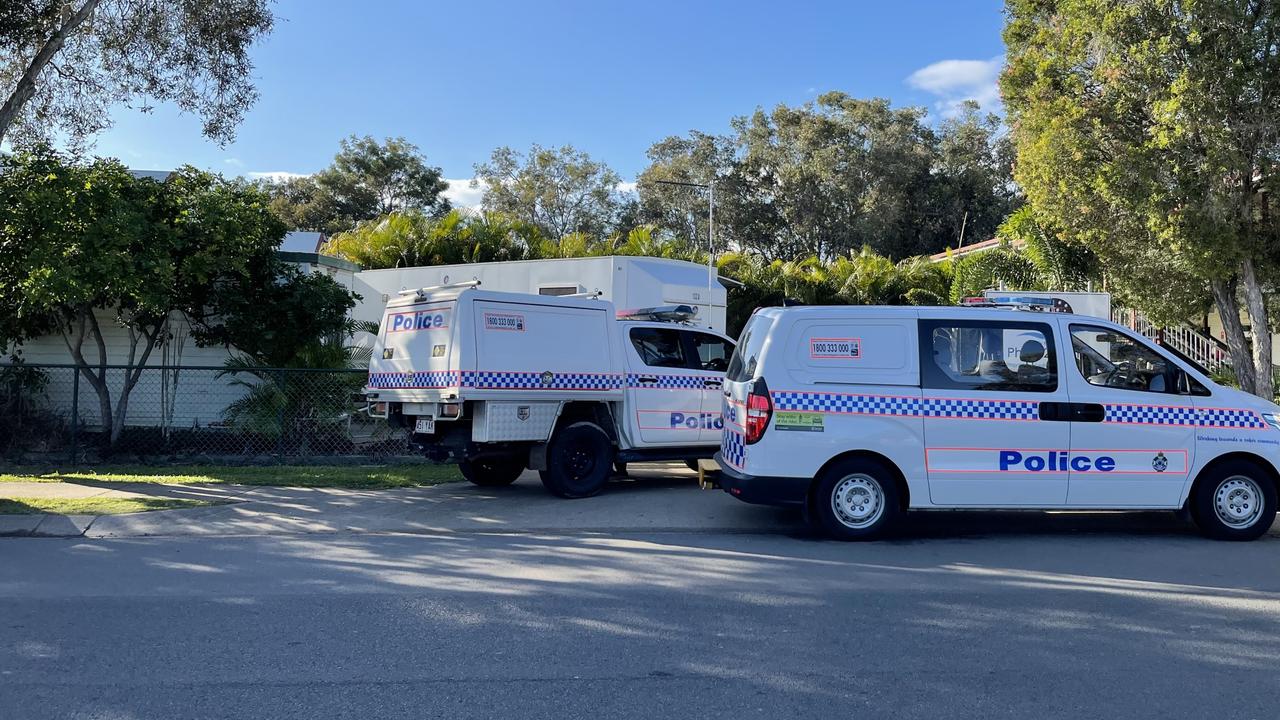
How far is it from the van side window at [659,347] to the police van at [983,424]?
2.72 m

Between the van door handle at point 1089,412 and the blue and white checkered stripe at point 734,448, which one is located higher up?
the van door handle at point 1089,412

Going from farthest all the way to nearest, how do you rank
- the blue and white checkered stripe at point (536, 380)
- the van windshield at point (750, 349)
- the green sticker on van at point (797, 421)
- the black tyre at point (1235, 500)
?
the blue and white checkered stripe at point (536, 380)
the van windshield at point (750, 349)
the black tyre at point (1235, 500)
the green sticker on van at point (797, 421)

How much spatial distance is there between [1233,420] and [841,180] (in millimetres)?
34328

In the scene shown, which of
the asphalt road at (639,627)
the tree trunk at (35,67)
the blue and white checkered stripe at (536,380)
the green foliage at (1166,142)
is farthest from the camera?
the green foliage at (1166,142)

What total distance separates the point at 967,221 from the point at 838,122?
26.4ft

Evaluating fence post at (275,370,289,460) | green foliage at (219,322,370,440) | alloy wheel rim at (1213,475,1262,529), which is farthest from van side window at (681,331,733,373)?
fence post at (275,370,289,460)

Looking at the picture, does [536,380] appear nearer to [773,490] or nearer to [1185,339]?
[773,490]

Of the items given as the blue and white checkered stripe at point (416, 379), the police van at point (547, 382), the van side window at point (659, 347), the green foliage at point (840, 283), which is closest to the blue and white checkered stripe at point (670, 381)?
the police van at point (547, 382)

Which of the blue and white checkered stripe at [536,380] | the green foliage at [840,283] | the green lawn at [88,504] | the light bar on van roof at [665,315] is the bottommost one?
the green lawn at [88,504]

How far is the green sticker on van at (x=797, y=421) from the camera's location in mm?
7766

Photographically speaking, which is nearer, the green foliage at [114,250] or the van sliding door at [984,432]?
the van sliding door at [984,432]

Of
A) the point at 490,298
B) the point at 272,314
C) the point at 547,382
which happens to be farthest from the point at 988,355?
the point at 272,314

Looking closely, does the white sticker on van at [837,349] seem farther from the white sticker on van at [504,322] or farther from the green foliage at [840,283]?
the green foliage at [840,283]

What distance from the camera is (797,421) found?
777 cm
